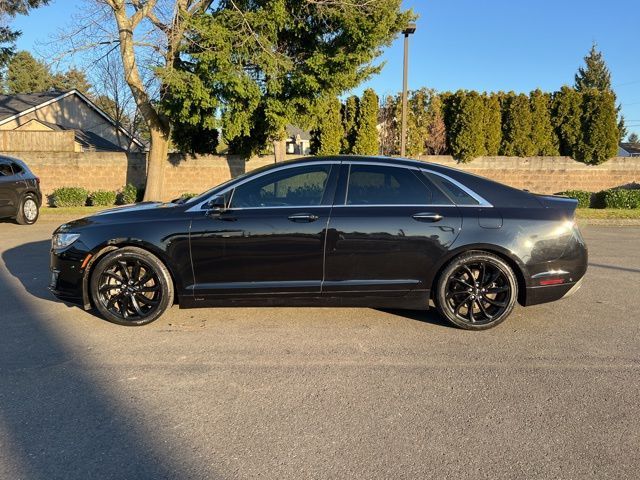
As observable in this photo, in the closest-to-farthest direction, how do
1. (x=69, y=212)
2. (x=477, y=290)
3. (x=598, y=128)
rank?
(x=477, y=290) < (x=69, y=212) < (x=598, y=128)

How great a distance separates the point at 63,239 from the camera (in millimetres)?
4734

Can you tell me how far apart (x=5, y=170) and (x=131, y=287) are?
940 centimetres

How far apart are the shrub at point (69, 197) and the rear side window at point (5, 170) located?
4.07 m

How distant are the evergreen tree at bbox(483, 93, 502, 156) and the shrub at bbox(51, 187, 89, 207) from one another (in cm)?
1380

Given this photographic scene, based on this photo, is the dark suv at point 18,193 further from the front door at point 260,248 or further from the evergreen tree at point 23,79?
the evergreen tree at point 23,79

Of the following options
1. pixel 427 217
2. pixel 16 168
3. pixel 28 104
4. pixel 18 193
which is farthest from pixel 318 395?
pixel 28 104

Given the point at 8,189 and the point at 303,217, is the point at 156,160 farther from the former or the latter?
the point at 303,217

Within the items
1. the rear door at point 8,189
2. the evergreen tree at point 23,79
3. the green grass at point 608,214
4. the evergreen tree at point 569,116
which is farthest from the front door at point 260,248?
the evergreen tree at point 23,79

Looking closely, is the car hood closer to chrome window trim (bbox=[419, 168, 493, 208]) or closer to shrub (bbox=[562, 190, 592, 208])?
chrome window trim (bbox=[419, 168, 493, 208])

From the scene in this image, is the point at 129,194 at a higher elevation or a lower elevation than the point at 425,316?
higher

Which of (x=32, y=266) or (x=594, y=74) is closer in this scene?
(x=32, y=266)

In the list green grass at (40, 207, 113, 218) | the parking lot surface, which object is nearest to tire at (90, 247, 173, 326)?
the parking lot surface

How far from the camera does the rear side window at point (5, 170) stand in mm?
11615

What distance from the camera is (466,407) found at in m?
3.23
